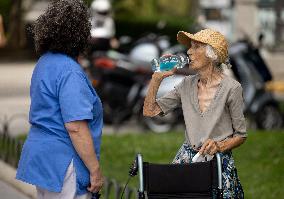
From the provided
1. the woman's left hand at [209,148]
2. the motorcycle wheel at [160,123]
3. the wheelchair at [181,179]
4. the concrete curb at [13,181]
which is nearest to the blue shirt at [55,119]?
the wheelchair at [181,179]

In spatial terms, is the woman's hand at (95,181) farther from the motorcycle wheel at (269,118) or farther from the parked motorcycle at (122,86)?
the motorcycle wheel at (269,118)

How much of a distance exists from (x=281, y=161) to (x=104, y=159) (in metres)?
2.01

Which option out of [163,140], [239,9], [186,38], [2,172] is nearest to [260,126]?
[163,140]

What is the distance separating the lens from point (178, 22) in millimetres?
33125

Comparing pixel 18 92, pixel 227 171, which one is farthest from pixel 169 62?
pixel 18 92

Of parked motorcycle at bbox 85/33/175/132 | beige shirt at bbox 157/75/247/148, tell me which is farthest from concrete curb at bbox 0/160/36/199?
parked motorcycle at bbox 85/33/175/132

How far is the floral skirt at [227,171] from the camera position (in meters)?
5.83

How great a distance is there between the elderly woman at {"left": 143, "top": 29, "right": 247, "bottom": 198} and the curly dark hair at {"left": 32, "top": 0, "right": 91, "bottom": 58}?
598mm

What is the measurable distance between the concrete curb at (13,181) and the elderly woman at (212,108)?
12.3 feet

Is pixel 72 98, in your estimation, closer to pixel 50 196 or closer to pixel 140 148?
pixel 50 196

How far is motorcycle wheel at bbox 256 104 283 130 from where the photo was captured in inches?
609

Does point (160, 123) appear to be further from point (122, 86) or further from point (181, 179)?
point (181, 179)

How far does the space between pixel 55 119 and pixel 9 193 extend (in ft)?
14.1

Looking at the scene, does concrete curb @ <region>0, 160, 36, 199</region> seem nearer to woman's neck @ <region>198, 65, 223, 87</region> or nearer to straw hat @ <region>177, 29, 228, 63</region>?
woman's neck @ <region>198, 65, 223, 87</region>
